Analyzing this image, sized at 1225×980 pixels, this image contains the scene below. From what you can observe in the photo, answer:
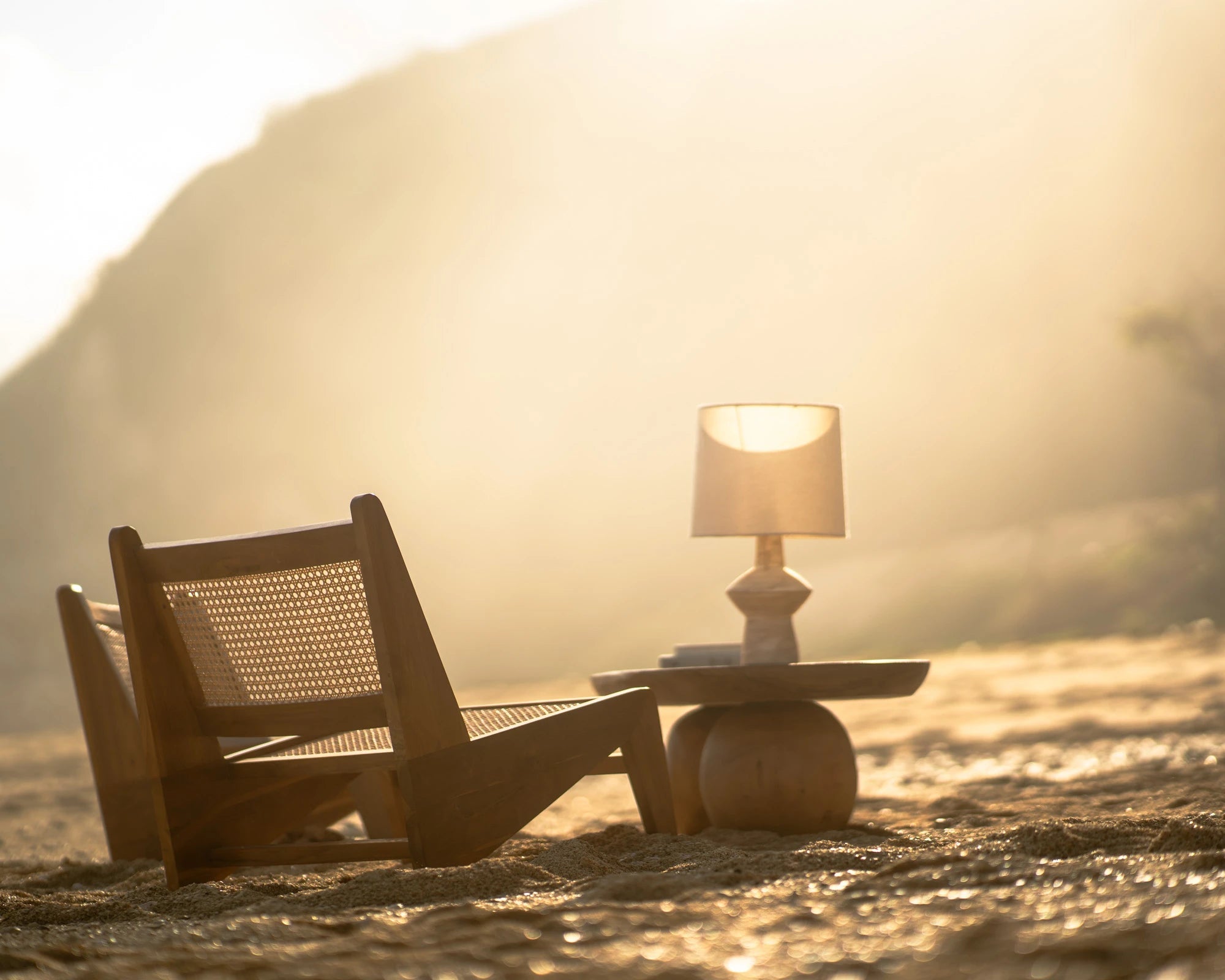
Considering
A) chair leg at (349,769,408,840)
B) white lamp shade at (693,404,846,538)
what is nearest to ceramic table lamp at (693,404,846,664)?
white lamp shade at (693,404,846,538)

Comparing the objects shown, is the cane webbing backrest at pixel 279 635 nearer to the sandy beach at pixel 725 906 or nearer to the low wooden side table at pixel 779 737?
the sandy beach at pixel 725 906

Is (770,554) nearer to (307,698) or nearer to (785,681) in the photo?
(785,681)

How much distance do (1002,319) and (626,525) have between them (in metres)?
11.1

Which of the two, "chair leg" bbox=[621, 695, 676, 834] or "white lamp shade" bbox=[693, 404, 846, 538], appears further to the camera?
"white lamp shade" bbox=[693, 404, 846, 538]

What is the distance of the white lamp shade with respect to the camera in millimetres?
3270

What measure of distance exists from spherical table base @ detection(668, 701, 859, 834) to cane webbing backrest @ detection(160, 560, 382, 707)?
3.94ft

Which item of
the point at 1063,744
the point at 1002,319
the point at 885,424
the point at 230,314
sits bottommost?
the point at 1063,744

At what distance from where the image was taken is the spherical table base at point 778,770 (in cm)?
303

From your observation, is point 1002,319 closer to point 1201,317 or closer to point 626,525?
point 1201,317

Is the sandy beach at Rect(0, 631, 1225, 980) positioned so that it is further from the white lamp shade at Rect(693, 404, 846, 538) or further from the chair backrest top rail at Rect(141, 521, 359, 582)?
the white lamp shade at Rect(693, 404, 846, 538)

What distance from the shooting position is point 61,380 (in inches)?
1244

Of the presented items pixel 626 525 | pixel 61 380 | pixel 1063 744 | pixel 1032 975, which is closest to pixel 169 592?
pixel 1032 975

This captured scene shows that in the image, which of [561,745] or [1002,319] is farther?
[1002,319]

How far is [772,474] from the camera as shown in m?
3.29
